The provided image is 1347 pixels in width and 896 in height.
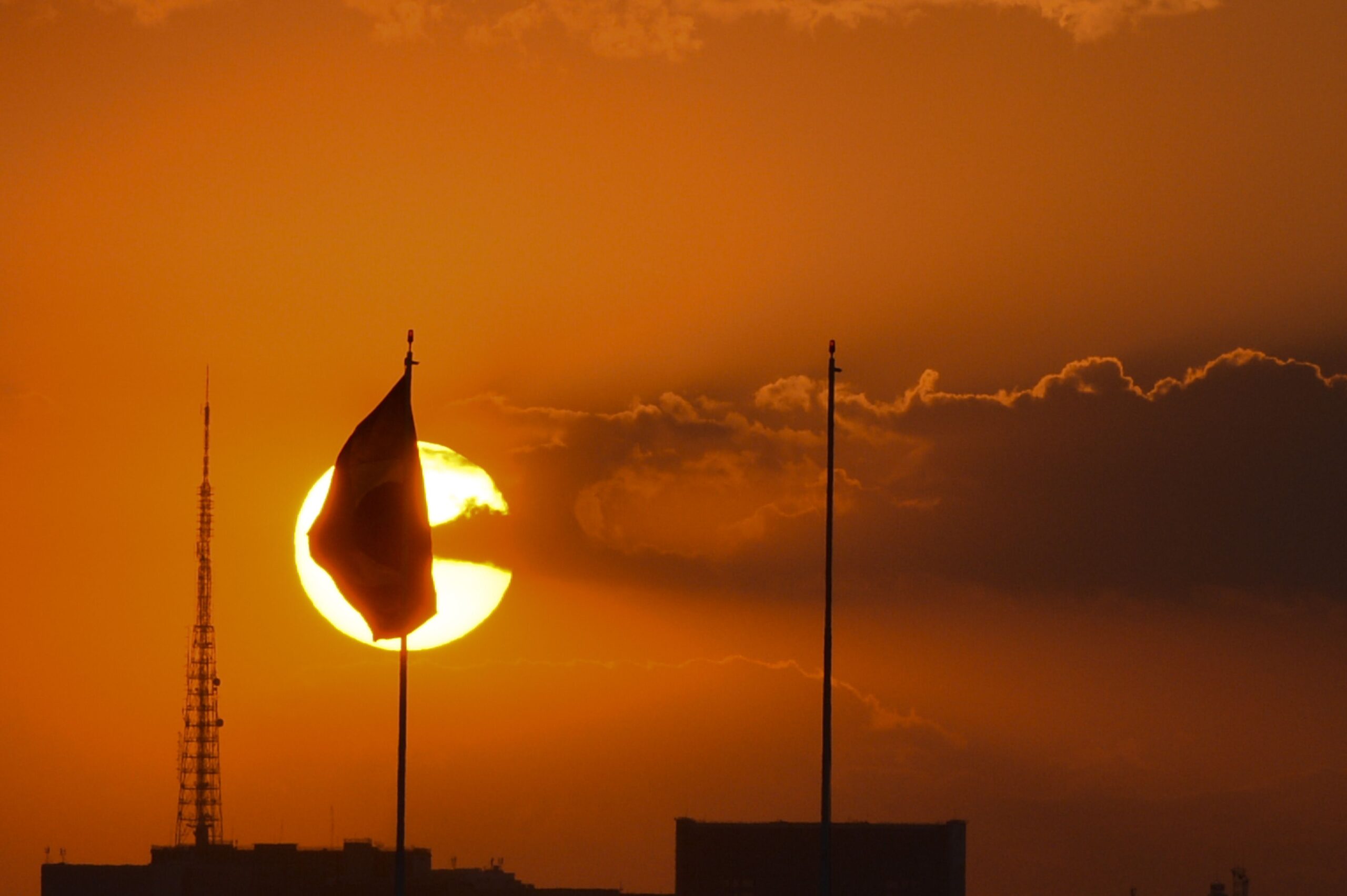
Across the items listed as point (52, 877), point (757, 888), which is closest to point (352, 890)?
point (52, 877)

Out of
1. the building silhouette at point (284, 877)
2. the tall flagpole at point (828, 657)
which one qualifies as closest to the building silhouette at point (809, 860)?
the building silhouette at point (284, 877)

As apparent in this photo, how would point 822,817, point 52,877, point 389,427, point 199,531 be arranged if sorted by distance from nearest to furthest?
1. point 389,427
2. point 822,817
3. point 199,531
4. point 52,877

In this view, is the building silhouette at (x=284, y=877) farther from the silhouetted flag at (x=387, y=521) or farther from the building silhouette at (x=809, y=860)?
the silhouetted flag at (x=387, y=521)

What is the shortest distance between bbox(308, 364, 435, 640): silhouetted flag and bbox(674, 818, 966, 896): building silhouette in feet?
302

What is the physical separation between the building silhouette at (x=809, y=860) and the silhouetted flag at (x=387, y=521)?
3624 inches

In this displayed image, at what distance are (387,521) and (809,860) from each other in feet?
311

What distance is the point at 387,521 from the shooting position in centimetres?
5816

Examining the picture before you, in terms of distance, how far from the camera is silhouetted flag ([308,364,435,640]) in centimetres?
5812

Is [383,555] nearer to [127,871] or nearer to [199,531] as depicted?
[199,531]

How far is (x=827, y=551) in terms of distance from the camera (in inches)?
2480

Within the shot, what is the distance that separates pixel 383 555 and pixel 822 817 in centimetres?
1328

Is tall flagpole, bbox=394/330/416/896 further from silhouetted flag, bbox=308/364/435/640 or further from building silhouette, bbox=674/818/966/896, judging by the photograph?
building silhouette, bbox=674/818/966/896

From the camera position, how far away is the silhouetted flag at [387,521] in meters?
58.1

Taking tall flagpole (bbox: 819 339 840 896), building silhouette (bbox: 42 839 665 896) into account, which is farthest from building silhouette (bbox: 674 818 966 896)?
tall flagpole (bbox: 819 339 840 896)
